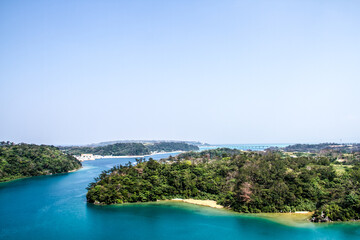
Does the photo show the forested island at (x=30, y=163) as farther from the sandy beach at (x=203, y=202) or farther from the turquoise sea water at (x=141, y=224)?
the sandy beach at (x=203, y=202)

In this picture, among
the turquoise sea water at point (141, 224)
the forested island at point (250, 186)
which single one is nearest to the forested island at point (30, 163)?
the turquoise sea water at point (141, 224)

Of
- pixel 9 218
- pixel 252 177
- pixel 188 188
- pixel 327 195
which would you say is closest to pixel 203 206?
pixel 188 188

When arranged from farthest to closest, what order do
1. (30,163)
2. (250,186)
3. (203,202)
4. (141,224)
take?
1. (30,163)
2. (203,202)
3. (250,186)
4. (141,224)

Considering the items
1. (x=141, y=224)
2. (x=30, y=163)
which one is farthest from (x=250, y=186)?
(x=30, y=163)

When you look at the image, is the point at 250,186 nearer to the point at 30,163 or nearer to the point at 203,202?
the point at 203,202

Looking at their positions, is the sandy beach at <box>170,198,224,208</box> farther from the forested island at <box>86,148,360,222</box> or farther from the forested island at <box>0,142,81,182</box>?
the forested island at <box>0,142,81,182</box>
